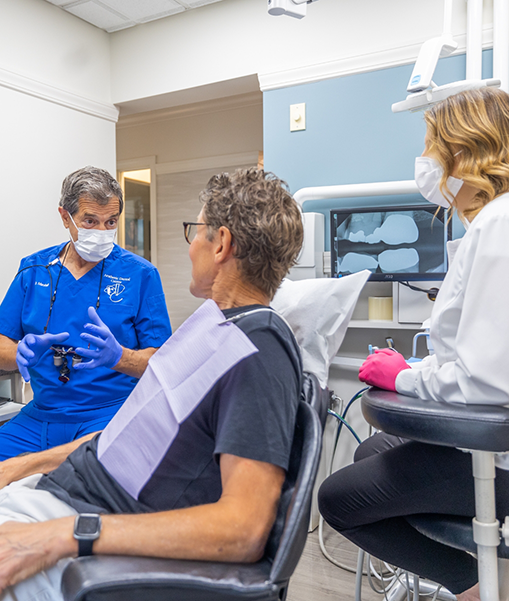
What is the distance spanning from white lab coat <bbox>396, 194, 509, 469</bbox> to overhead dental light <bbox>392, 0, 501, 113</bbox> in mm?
642

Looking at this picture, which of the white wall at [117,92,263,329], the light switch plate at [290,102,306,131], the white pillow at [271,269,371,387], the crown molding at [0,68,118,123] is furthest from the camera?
the white wall at [117,92,263,329]

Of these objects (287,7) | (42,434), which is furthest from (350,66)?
(42,434)

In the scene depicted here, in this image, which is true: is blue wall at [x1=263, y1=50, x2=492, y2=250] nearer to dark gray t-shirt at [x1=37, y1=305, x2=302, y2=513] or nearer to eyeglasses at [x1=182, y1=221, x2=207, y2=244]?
eyeglasses at [x1=182, y1=221, x2=207, y2=244]

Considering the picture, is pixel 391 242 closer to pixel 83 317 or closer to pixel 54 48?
pixel 83 317

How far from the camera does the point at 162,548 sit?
0.71m

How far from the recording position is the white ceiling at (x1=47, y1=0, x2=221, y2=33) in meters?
2.63

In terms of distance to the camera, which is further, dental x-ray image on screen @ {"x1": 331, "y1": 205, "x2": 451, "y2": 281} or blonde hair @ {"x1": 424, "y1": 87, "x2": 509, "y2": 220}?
dental x-ray image on screen @ {"x1": 331, "y1": 205, "x2": 451, "y2": 281}

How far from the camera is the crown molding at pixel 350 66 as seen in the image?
2137mm

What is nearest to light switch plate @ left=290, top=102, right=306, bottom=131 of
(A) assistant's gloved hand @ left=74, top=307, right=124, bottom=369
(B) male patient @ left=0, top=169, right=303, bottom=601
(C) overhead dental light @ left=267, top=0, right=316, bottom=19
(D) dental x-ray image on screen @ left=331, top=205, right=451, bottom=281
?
(D) dental x-ray image on screen @ left=331, top=205, right=451, bottom=281

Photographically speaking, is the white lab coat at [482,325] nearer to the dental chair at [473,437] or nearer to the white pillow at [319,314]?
the dental chair at [473,437]

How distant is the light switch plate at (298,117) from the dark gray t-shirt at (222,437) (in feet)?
5.70

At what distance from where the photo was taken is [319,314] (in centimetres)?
171

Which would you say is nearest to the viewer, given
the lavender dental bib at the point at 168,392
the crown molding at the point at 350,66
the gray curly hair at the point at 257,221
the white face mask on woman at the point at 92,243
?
the lavender dental bib at the point at 168,392

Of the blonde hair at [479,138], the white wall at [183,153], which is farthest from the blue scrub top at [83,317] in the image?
the white wall at [183,153]
